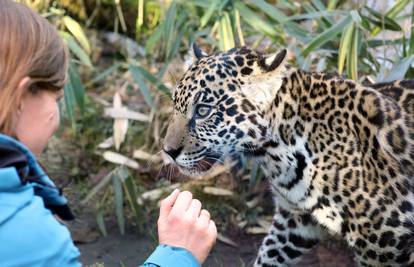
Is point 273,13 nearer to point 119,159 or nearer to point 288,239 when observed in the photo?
point 119,159

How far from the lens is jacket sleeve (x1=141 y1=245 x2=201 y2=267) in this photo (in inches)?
84.0

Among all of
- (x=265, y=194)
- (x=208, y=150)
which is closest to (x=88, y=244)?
(x=265, y=194)

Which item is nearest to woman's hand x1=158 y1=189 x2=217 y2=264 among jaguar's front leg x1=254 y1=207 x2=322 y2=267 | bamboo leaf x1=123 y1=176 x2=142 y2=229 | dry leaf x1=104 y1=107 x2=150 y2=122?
jaguar's front leg x1=254 y1=207 x2=322 y2=267

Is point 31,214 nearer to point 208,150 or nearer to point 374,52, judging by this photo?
point 208,150

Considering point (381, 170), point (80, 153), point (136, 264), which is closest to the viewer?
point (381, 170)

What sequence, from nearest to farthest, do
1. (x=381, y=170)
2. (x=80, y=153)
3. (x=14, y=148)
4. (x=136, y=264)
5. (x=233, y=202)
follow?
(x=14, y=148), (x=381, y=170), (x=136, y=264), (x=233, y=202), (x=80, y=153)

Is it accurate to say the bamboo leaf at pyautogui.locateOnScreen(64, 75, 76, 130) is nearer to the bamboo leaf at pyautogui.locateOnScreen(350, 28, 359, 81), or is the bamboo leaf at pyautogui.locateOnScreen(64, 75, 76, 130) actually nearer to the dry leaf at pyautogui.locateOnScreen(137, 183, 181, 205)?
the dry leaf at pyautogui.locateOnScreen(137, 183, 181, 205)

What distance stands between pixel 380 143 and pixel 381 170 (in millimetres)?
142

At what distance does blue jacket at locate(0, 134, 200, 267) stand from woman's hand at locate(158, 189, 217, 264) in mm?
434

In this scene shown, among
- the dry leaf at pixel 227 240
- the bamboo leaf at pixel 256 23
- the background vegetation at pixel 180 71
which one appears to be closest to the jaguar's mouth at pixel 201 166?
the background vegetation at pixel 180 71

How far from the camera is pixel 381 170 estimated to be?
3918 mm

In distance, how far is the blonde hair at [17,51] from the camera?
1881 mm

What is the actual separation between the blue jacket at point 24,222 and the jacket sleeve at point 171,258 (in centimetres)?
32

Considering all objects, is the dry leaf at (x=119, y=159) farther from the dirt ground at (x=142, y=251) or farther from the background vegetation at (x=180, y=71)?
the dirt ground at (x=142, y=251)
